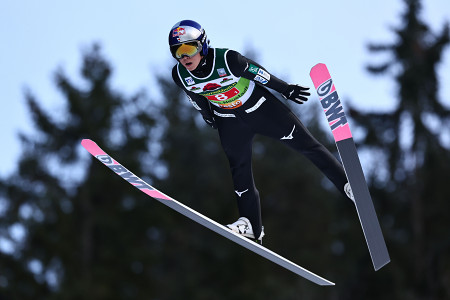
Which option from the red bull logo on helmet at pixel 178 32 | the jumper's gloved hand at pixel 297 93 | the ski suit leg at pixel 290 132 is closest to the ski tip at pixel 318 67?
the jumper's gloved hand at pixel 297 93

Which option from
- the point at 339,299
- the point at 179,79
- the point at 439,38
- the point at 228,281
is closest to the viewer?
the point at 179,79

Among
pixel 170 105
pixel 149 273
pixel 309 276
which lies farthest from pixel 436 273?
pixel 309 276

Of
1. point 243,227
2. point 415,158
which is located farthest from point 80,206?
point 243,227

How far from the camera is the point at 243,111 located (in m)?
6.22

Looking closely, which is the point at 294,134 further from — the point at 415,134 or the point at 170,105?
the point at 170,105

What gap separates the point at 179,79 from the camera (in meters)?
6.19

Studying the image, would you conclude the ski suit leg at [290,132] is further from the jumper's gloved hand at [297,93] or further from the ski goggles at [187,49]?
the ski goggles at [187,49]

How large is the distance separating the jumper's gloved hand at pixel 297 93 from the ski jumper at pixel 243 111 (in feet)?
0.20

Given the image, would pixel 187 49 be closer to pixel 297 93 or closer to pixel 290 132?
pixel 297 93

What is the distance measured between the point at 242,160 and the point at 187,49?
1.20 m

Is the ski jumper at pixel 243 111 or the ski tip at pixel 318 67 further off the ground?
the ski tip at pixel 318 67

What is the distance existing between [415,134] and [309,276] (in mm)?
19362

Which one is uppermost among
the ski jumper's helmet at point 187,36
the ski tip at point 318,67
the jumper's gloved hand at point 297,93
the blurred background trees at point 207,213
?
the ski jumper's helmet at point 187,36

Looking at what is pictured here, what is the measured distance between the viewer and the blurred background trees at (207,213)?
78.7 ft
